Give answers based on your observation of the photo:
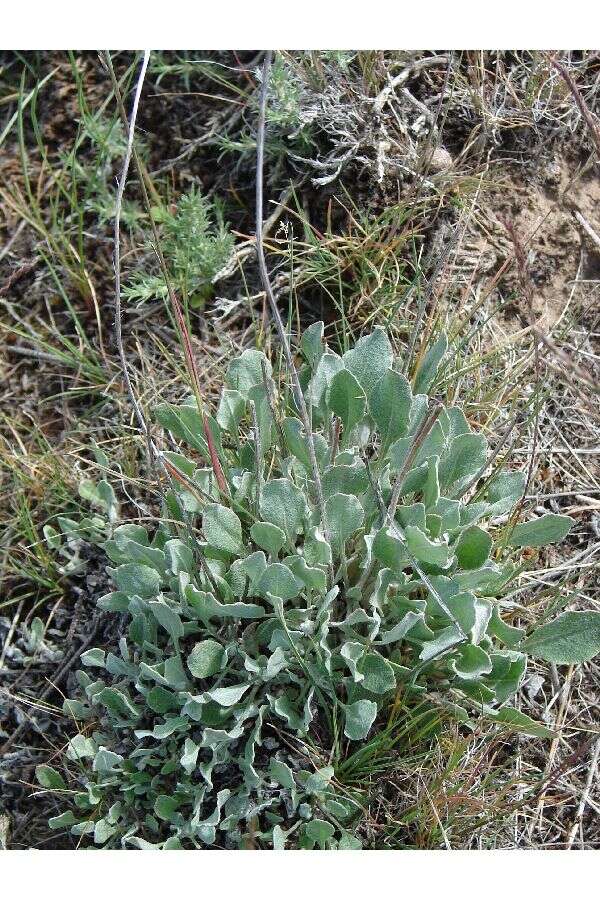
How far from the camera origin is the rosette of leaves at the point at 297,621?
67.8 inches

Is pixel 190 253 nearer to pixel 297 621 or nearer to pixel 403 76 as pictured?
pixel 403 76

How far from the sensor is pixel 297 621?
1822mm

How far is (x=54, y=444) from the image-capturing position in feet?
8.07

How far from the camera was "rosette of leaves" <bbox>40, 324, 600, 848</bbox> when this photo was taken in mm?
1722

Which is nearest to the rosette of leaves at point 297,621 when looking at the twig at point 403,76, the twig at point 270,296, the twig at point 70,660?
the twig at point 270,296

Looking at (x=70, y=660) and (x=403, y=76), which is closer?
(x=70, y=660)

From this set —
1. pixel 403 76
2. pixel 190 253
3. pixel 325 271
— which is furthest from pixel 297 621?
pixel 403 76

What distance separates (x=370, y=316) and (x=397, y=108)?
0.73 m

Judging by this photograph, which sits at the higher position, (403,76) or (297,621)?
(403,76)

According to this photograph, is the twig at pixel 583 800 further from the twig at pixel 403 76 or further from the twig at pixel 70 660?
the twig at pixel 403 76

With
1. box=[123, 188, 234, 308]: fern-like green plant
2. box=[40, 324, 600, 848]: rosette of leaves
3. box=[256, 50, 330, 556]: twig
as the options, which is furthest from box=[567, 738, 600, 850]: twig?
box=[123, 188, 234, 308]: fern-like green plant

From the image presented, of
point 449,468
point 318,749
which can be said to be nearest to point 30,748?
point 318,749

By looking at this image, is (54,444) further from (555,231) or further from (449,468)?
(555,231)

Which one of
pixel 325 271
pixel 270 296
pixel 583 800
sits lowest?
pixel 583 800
